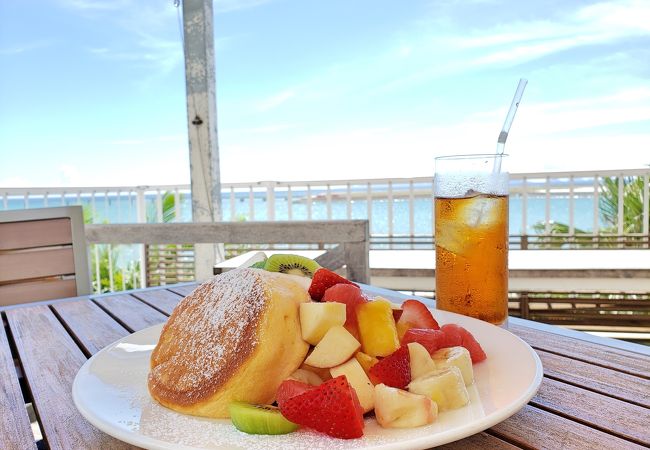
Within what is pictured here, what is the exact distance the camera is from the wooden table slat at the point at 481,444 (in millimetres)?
498

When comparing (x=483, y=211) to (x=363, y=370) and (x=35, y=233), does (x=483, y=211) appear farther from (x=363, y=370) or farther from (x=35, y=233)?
(x=35, y=233)

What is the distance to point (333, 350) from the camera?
1.77 feet

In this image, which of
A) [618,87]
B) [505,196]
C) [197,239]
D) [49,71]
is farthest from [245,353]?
[49,71]

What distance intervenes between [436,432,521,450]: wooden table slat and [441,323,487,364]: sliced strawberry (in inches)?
4.7

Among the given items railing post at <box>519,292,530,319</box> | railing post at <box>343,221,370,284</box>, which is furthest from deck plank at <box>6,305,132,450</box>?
railing post at <box>519,292,530,319</box>

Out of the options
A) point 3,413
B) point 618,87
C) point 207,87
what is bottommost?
point 3,413

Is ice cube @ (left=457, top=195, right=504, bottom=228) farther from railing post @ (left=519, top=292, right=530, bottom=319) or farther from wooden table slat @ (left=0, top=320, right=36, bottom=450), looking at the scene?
railing post @ (left=519, top=292, right=530, bottom=319)

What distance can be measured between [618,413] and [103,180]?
45389 millimetres

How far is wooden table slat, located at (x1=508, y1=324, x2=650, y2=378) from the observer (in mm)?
722

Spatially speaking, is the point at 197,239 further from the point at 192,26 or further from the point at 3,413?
the point at 192,26

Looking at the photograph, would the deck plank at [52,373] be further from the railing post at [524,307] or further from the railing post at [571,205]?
the railing post at [571,205]

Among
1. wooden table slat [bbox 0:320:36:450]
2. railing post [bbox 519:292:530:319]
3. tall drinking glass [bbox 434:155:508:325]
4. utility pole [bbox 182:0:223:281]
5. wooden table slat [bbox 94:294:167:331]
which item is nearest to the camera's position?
wooden table slat [bbox 0:320:36:450]

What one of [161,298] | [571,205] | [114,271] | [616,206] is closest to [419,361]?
[161,298]

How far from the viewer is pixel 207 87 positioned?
3855 millimetres
